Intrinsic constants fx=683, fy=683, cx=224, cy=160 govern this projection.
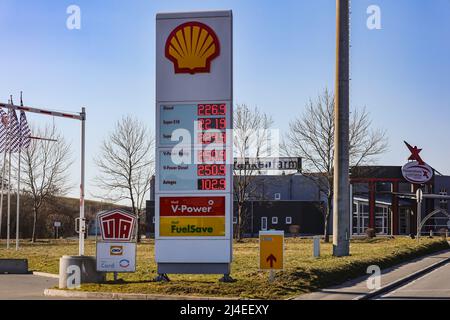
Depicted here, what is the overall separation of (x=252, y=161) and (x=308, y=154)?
5.28 meters

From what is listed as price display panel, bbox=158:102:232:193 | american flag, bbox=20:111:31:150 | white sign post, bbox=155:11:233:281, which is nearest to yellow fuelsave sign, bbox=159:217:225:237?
white sign post, bbox=155:11:233:281

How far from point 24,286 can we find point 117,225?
181 inches

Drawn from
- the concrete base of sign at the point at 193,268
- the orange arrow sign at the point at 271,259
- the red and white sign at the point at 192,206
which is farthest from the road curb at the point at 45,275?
the orange arrow sign at the point at 271,259

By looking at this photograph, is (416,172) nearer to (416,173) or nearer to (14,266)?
(416,173)

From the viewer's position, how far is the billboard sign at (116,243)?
17688mm

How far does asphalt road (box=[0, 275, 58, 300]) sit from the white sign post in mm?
3421

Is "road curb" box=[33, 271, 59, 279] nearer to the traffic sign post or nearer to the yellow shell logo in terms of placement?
the traffic sign post

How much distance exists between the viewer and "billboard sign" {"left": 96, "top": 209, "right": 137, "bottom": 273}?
1769cm

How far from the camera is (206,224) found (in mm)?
17078

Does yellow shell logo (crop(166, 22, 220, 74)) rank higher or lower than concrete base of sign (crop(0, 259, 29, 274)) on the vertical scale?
higher

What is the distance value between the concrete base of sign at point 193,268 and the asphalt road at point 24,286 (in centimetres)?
298

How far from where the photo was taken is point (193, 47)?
17.6 meters

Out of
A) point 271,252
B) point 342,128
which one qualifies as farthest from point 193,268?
point 342,128
